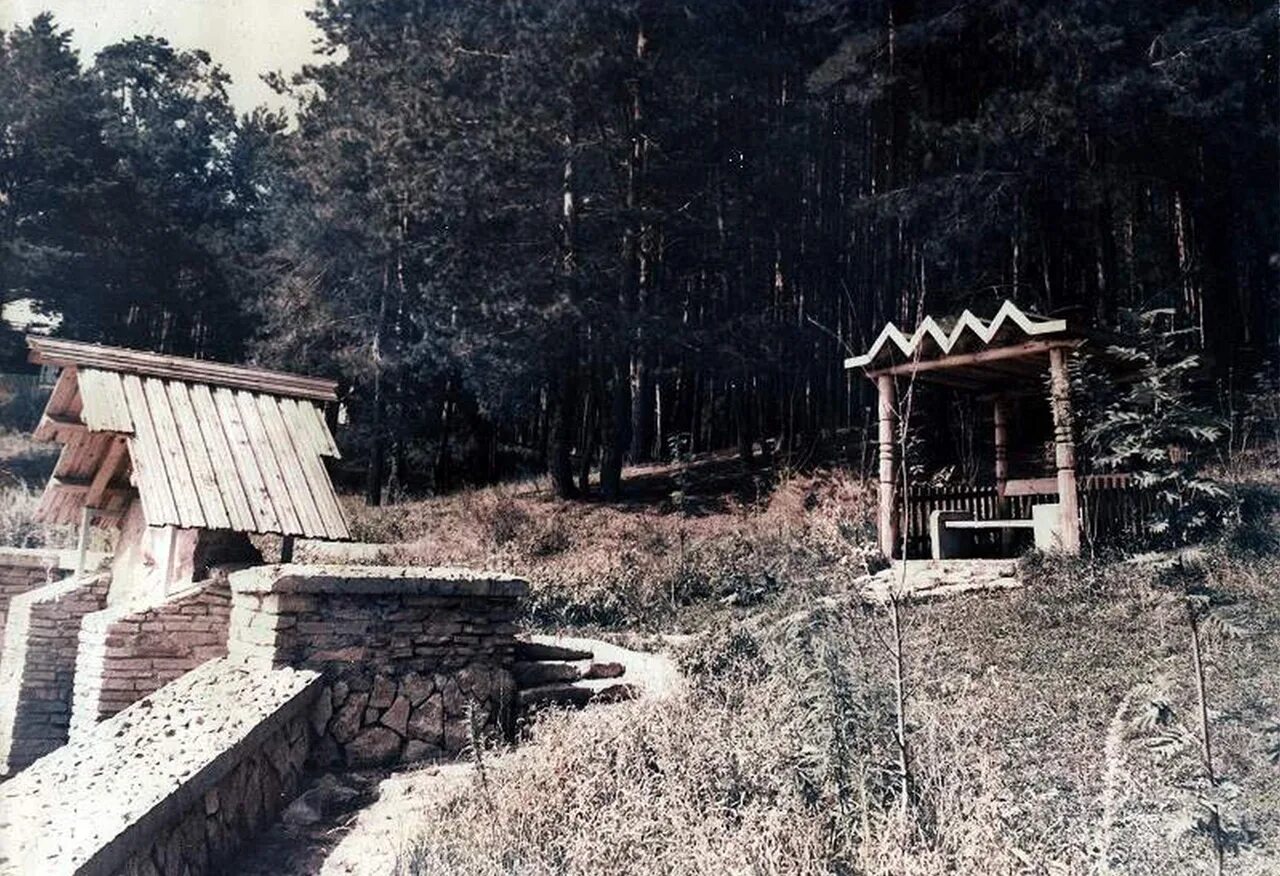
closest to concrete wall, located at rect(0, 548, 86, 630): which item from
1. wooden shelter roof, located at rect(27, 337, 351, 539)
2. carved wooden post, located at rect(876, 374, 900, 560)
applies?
wooden shelter roof, located at rect(27, 337, 351, 539)

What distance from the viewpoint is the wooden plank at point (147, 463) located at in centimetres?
601

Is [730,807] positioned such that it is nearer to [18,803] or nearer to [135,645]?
[18,803]

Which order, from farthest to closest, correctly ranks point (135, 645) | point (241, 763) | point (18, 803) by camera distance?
point (135, 645) < point (241, 763) < point (18, 803)

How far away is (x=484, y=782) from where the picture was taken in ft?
14.9

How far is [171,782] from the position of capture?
3.88 m

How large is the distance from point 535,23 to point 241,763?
45.8 feet

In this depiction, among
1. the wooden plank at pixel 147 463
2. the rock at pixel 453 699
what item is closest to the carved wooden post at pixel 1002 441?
the rock at pixel 453 699

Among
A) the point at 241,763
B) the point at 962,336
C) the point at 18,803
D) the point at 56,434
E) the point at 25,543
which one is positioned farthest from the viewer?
the point at 25,543

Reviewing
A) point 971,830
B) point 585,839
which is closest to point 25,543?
point 585,839

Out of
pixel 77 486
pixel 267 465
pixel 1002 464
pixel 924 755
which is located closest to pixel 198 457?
pixel 267 465

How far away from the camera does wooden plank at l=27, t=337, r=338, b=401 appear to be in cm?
666

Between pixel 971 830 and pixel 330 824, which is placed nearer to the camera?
pixel 971 830

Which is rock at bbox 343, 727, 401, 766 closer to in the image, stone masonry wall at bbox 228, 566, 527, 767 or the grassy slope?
stone masonry wall at bbox 228, 566, 527, 767

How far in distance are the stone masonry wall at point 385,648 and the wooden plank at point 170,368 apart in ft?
7.00
